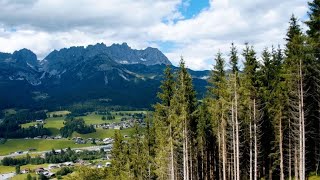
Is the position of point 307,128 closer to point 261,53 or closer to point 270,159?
point 270,159

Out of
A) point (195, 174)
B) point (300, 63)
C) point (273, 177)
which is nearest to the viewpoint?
point (300, 63)

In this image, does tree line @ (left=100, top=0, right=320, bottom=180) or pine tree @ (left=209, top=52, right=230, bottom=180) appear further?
pine tree @ (left=209, top=52, right=230, bottom=180)

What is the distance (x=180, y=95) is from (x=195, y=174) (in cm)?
2677

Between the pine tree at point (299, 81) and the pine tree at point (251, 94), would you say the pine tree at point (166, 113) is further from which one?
the pine tree at point (299, 81)

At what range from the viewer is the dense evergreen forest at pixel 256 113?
145ft

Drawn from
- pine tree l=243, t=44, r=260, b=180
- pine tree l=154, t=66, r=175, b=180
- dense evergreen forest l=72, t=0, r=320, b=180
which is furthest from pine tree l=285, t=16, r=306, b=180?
pine tree l=154, t=66, r=175, b=180

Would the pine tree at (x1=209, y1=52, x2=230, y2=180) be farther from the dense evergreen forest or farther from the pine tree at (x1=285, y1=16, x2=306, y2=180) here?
the pine tree at (x1=285, y1=16, x2=306, y2=180)

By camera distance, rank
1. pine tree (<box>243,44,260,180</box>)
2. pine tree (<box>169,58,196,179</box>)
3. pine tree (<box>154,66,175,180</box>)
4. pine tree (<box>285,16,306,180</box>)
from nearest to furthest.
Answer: pine tree (<box>285,16,306,180</box>), pine tree (<box>243,44,260,180</box>), pine tree (<box>169,58,196,179</box>), pine tree (<box>154,66,175,180</box>)

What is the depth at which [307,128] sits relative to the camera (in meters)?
53.7

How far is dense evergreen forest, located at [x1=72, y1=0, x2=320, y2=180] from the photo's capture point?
4424cm

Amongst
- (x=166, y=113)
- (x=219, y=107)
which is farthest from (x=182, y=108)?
(x=219, y=107)

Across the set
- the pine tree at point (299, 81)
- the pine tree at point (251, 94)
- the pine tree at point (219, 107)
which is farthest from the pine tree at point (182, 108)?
the pine tree at point (299, 81)

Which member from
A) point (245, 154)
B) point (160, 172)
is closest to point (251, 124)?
point (245, 154)

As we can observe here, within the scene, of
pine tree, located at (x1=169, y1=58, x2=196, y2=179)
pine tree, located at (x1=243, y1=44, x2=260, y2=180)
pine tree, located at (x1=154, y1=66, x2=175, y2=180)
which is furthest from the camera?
pine tree, located at (x1=154, y1=66, x2=175, y2=180)
